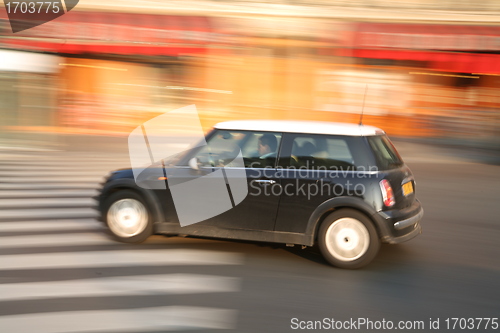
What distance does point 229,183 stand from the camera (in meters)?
6.05

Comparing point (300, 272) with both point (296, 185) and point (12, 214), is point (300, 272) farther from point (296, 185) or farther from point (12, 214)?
point (12, 214)

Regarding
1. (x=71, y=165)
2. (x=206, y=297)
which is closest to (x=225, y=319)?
(x=206, y=297)

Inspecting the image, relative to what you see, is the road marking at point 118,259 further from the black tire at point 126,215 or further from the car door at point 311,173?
the car door at point 311,173

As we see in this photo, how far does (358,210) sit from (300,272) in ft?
2.87

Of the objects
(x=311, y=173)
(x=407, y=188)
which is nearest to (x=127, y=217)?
(x=311, y=173)

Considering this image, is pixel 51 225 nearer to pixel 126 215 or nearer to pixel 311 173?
pixel 126 215

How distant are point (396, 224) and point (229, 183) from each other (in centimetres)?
180

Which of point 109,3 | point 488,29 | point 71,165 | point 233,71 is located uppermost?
point 109,3

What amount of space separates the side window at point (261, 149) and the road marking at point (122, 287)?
132cm

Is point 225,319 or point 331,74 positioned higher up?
point 331,74

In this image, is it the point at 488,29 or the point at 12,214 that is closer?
the point at 12,214

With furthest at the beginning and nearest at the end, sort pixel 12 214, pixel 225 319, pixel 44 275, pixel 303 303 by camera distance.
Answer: pixel 12 214 → pixel 44 275 → pixel 303 303 → pixel 225 319

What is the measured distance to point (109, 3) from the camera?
20.0 meters

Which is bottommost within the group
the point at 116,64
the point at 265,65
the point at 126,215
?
the point at 126,215
